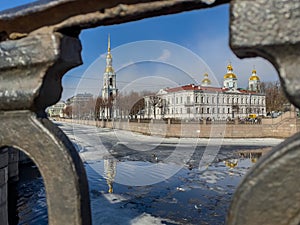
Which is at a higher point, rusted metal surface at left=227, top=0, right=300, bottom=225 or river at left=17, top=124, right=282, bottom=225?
rusted metal surface at left=227, top=0, right=300, bottom=225

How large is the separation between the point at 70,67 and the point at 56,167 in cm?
33

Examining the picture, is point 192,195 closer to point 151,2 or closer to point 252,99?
point 151,2

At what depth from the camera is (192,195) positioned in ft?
23.3

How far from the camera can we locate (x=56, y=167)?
83 cm

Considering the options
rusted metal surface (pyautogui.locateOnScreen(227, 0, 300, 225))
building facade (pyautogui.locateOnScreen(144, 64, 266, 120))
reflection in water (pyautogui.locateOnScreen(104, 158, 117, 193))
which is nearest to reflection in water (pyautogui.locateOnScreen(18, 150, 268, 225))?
reflection in water (pyautogui.locateOnScreen(104, 158, 117, 193))

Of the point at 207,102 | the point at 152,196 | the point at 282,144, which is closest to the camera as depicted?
the point at 282,144

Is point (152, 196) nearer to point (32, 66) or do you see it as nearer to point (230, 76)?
point (32, 66)

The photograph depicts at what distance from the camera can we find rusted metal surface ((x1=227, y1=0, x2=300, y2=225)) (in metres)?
0.61

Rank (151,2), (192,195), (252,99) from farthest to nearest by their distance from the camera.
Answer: (252,99) < (192,195) < (151,2)

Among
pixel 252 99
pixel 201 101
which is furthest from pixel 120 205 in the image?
pixel 252 99

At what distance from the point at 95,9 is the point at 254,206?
653mm

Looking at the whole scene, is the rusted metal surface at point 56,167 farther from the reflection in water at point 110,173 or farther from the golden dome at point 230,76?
the golden dome at point 230,76

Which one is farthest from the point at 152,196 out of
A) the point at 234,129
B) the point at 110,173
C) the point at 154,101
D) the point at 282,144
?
the point at 154,101

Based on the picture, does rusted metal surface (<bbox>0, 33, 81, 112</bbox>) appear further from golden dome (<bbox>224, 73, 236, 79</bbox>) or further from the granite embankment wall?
golden dome (<bbox>224, 73, 236, 79</bbox>)
